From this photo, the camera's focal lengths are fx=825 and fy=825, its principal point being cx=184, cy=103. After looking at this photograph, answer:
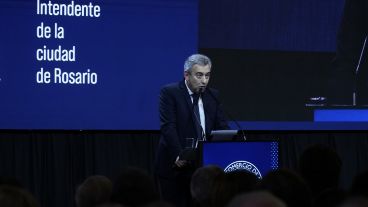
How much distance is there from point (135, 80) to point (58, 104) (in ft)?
2.35

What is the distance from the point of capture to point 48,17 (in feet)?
23.3

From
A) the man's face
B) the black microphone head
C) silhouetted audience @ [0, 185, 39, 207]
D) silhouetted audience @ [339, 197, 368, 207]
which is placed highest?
the man's face

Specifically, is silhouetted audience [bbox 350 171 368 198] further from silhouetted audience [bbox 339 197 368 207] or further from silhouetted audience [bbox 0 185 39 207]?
silhouetted audience [bbox 0 185 39 207]

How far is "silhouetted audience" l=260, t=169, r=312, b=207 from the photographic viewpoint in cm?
291

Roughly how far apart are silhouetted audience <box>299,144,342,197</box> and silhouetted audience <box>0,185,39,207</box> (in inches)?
72.9

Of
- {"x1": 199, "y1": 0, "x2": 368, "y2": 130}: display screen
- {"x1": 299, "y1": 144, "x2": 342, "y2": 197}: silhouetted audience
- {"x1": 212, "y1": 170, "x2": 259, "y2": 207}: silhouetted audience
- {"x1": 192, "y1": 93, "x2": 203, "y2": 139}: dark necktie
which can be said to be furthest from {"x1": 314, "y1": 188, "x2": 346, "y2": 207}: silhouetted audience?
{"x1": 199, "y1": 0, "x2": 368, "y2": 130}: display screen

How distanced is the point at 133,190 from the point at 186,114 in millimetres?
2708

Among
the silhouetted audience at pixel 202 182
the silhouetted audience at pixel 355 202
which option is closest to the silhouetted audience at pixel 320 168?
the silhouetted audience at pixel 202 182

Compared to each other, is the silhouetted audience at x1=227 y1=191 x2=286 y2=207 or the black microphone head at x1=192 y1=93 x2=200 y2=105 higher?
the black microphone head at x1=192 y1=93 x2=200 y2=105

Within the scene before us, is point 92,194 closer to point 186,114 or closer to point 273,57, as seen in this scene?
point 186,114

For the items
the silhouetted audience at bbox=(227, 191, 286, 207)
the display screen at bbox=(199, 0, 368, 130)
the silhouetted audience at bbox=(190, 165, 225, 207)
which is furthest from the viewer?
the display screen at bbox=(199, 0, 368, 130)

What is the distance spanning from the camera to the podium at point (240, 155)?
5363mm

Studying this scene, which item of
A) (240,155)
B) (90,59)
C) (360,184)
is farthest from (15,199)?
(90,59)

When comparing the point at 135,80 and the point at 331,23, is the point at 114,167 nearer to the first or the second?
the point at 135,80
